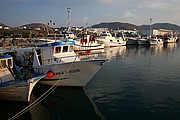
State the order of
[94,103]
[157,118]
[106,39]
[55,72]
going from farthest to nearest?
[106,39]
[55,72]
[94,103]
[157,118]

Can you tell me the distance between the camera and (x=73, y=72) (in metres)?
16.6

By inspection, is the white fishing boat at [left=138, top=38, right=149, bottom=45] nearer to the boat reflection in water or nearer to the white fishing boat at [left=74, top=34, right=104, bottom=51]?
the white fishing boat at [left=74, top=34, right=104, bottom=51]

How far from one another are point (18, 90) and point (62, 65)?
4128 millimetres

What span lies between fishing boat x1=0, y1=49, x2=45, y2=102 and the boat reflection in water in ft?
4.62

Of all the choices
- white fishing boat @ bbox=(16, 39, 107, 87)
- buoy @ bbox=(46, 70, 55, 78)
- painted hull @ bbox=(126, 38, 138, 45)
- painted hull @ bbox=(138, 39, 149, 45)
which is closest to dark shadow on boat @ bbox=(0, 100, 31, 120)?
buoy @ bbox=(46, 70, 55, 78)

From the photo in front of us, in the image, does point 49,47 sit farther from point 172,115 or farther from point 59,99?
point 172,115

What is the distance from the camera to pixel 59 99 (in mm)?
A: 15430

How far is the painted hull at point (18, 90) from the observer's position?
13266 millimetres

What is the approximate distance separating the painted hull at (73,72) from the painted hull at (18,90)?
3007 mm

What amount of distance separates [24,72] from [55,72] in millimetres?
2509

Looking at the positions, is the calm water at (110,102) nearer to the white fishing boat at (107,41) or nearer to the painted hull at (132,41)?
the white fishing boat at (107,41)

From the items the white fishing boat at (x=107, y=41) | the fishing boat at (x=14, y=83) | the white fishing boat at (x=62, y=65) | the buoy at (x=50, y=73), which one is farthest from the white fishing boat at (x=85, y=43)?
the white fishing boat at (x=107, y=41)

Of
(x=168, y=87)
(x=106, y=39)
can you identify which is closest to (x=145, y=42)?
(x=106, y=39)

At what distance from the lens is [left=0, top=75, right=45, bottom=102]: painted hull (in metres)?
13.3
